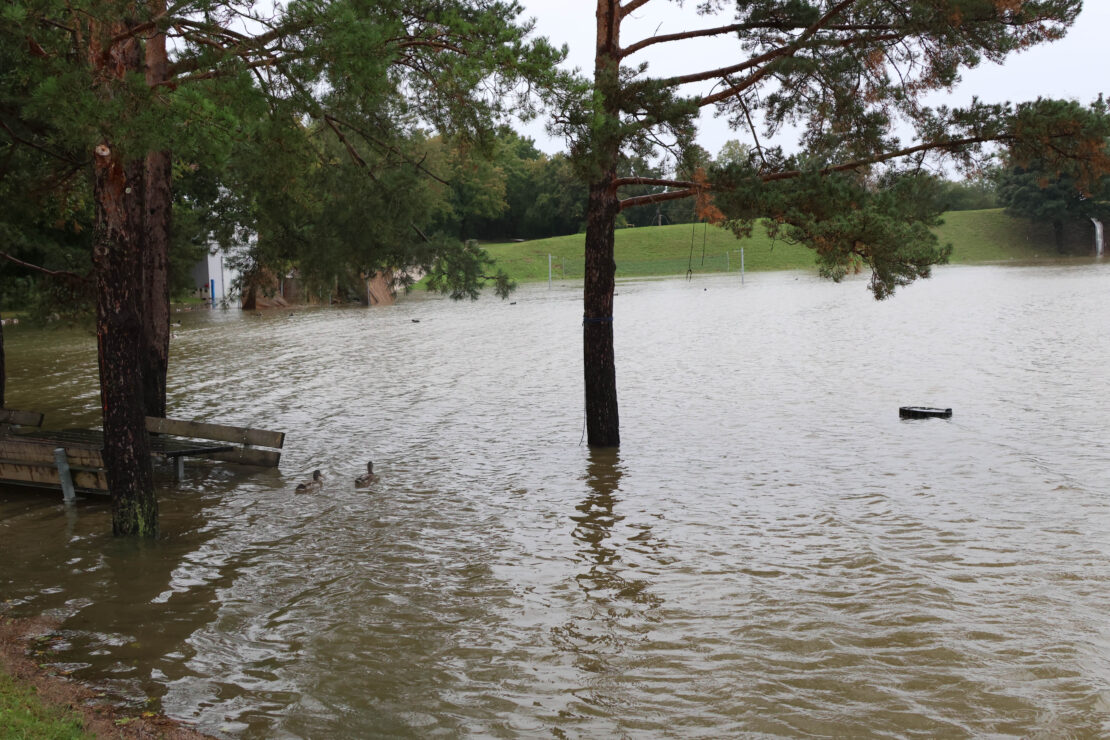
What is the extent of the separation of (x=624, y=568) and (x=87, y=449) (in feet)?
19.1

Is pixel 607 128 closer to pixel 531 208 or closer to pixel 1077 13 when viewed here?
pixel 1077 13

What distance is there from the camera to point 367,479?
1149 centimetres

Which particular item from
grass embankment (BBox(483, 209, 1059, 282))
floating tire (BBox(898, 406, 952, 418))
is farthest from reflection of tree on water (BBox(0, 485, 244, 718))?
grass embankment (BBox(483, 209, 1059, 282))

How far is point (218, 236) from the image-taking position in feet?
61.1

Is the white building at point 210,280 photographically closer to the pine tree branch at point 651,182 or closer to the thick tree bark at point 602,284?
the thick tree bark at point 602,284

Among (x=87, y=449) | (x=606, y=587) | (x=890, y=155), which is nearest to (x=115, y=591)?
(x=87, y=449)

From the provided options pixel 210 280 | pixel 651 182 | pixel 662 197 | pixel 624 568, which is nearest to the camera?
pixel 624 568

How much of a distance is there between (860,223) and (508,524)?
502 cm

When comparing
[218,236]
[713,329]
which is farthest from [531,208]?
[218,236]

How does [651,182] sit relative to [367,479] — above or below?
above

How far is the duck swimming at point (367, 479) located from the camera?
37.4 ft

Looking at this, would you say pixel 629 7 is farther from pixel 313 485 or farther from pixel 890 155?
pixel 313 485

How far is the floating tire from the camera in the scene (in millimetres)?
14477

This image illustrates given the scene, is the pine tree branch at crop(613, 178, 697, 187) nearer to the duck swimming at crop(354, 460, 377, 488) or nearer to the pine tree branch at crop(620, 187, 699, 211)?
the pine tree branch at crop(620, 187, 699, 211)
